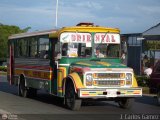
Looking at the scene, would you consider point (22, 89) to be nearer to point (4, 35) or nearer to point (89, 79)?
point (89, 79)

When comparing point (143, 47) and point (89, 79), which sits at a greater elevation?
point (143, 47)

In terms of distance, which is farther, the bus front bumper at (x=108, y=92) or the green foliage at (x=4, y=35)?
the green foliage at (x=4, y=35)

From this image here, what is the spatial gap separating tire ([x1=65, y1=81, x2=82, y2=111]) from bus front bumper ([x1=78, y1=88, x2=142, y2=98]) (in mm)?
429

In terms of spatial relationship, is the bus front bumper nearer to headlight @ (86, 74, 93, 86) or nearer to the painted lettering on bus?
headlight @ (86, 74, 93, 86)

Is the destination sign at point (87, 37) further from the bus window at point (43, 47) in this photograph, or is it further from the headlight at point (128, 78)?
the headlight at point (128, 78)

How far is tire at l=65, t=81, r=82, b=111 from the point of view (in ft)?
49.8

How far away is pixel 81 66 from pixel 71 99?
1096mm

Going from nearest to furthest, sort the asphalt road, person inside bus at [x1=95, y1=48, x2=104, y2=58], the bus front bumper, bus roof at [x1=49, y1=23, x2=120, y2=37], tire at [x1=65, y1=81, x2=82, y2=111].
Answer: the asphalt road → the bus front bumper → tire at [x1=65, y1=81, x2=82, y2=111] → bus roof at [x1=49, y1=23, x2=120, y2=37] → person inside bus at [x1=95, y1=48, x2=104, y2=58]

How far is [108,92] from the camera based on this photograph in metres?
15.0

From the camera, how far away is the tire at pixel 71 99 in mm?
15188

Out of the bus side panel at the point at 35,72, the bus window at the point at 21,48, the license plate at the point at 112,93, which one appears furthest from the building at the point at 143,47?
the license plate at the point at 112,93

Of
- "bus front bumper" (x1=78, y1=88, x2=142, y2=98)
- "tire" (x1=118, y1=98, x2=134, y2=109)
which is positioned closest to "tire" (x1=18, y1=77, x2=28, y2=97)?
"tire" (x1=118, y1=98, x2=134, y2=109)

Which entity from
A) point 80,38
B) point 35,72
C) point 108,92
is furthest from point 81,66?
point 35,72

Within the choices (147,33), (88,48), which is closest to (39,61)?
(88,48)
